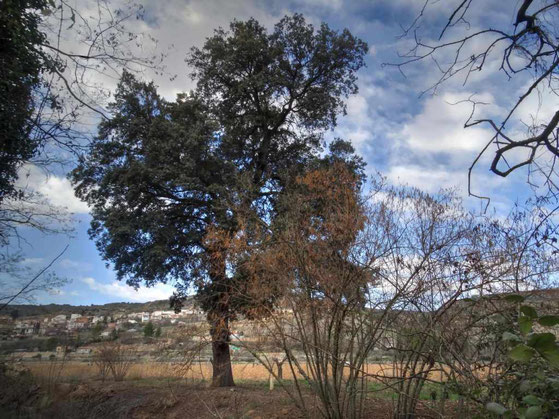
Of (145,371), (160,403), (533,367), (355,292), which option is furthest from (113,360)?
(533,367)

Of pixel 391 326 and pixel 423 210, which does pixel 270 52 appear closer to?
pixel 423 210

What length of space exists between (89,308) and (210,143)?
652 centimetres

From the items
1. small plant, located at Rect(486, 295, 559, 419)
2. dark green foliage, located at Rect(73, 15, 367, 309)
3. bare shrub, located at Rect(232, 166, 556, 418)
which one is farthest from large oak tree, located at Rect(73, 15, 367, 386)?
small plant, located at Rect(486, 295, 559, 419)

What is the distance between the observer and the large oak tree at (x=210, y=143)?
14.5 m

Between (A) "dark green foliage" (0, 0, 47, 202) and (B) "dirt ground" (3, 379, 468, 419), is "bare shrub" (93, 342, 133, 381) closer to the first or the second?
(B) "dirt ground" (3, 379, 468, 419)

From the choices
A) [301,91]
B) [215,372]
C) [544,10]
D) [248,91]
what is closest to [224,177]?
[248,91]

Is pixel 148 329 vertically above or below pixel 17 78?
below

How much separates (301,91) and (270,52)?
1.86m

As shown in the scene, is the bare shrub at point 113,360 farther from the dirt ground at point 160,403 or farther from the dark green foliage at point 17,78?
the dark green foliage at point 17,78

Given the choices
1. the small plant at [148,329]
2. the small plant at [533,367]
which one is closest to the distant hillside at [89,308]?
the small plant at [148,329]

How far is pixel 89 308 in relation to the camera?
13.3 meters

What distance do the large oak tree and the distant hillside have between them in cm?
121

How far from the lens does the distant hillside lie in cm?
576

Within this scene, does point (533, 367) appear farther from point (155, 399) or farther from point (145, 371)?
point (145, 371)
